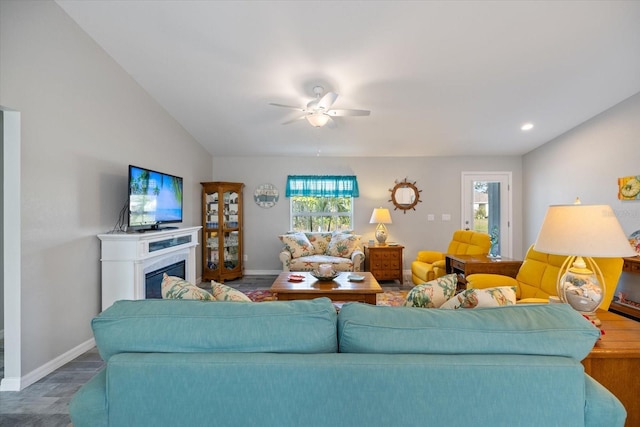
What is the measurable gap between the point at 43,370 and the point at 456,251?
4687 mm

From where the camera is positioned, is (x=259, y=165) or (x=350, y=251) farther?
(x=259, y=165)

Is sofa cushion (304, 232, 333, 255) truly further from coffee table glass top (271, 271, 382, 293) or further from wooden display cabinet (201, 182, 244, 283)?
coffee table glass top (271, 271, 382, 293)

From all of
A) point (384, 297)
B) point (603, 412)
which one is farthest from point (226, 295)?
point (384, 297)

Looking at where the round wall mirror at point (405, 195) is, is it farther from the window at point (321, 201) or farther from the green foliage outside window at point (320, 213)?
the green foliage outside window at point (320, 213)

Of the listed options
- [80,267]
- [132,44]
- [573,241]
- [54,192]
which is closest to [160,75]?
[132,44]

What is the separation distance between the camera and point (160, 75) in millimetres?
3268

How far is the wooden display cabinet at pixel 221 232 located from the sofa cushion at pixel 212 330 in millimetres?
4227

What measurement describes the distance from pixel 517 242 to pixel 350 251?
10.9 feet

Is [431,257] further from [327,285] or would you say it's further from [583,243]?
[583,243]

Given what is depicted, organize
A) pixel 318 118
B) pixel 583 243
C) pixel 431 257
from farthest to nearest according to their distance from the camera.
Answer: pixel 431 257 < pixel 318 118 < pixel 583 243

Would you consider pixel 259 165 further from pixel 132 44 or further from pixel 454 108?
pixel 454 108

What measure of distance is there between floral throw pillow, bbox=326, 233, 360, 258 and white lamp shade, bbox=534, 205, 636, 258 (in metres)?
3.69

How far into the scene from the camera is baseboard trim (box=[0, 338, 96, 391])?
2.04m

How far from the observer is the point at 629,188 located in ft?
11.7
